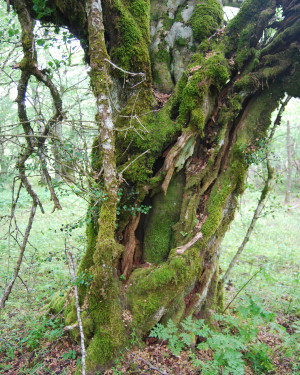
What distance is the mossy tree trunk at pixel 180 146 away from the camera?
3.49 meters

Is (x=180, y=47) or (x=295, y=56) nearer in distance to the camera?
(x=295, y=56)

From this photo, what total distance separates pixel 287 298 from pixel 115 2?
665 centimetres

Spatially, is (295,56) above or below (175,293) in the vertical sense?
above

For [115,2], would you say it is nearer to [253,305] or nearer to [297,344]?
[253,305]

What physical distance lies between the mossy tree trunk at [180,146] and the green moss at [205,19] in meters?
0.03

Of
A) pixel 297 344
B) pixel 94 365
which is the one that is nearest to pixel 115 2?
pixel 94 365

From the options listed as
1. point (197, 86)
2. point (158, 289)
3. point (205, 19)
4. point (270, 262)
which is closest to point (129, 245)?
Answer: point (158, 289)

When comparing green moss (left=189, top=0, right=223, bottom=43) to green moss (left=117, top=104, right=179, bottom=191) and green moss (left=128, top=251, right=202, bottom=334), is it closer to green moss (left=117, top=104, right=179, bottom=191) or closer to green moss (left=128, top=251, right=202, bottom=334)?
green moss (left=117, top=104, right=179, bottom=191)

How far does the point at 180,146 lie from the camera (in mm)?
3686

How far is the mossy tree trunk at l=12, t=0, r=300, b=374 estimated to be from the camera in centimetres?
349

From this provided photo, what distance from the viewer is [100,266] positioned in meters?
3.05

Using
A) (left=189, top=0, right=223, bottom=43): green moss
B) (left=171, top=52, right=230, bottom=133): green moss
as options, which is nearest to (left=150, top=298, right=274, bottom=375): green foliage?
(left=171, top=52, right=230, bottom=133): green moss

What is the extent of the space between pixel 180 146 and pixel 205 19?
2606mm

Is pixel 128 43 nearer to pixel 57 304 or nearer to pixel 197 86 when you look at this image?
pixel 197 86
